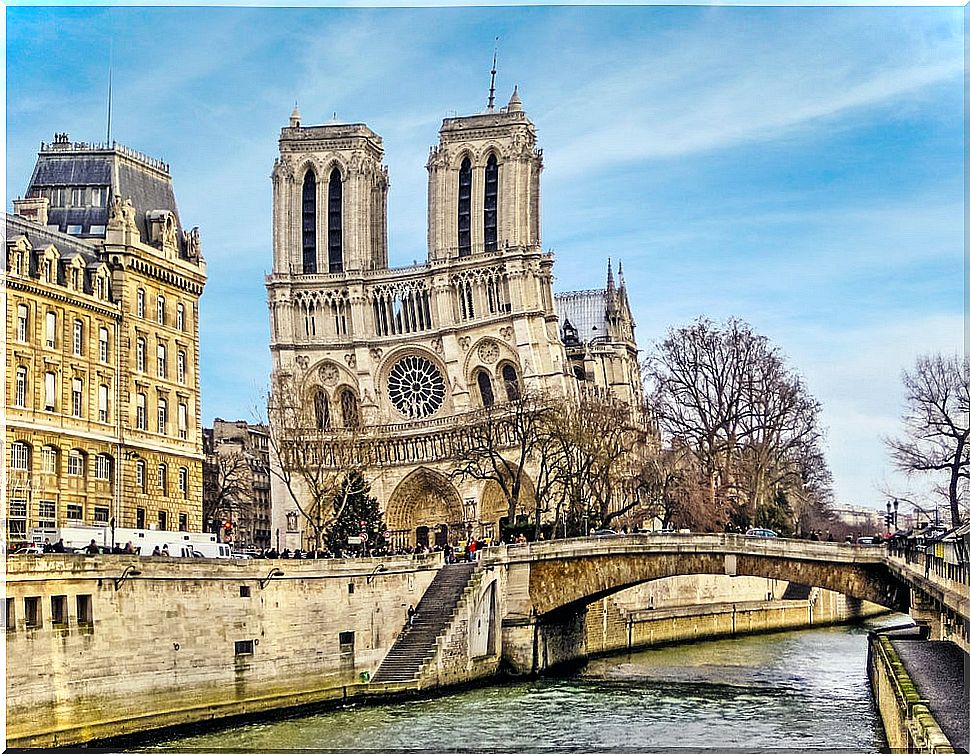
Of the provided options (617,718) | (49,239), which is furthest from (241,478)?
(617,718)

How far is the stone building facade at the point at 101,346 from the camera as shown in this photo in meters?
33.0

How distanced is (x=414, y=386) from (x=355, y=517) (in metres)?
15.0

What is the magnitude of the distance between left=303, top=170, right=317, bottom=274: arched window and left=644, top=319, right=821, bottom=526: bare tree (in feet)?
81.8

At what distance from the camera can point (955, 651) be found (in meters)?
27.2

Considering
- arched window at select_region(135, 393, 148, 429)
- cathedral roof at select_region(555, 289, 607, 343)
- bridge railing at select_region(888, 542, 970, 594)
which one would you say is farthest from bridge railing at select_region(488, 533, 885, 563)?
cathedral roof at select_region(555, 289, 607, 343)

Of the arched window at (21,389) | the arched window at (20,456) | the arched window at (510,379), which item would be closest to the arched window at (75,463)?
the arched window at (20,456)

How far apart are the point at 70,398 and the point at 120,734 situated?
9.82 m

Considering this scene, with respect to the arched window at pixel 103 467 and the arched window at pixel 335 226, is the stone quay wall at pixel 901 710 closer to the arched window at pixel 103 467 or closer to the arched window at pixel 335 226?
the arched window at pixel 103 467

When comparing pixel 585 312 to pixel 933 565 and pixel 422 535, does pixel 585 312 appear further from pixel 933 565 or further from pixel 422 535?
pixel 933 565

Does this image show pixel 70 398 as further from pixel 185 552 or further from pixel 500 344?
pixel 500 344

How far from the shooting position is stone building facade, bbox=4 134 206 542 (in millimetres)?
33000

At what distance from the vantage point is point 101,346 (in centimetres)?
3534

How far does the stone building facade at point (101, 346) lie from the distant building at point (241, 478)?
1814 cm

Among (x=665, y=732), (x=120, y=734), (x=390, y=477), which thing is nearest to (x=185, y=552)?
(x=120, y=734)
